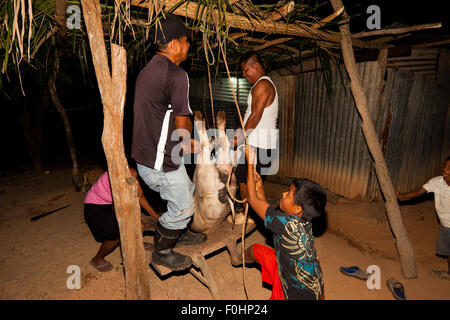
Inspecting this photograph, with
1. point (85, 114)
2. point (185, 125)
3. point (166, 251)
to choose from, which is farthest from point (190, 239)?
point (85, 114)

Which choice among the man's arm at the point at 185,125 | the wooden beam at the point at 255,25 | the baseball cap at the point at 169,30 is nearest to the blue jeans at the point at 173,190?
the man's arm at the point at 185,125

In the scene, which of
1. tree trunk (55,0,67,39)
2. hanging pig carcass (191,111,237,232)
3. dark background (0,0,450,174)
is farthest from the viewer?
dark background (0,0,450,174)

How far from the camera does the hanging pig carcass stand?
2.57 meters

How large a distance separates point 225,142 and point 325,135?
113 inches

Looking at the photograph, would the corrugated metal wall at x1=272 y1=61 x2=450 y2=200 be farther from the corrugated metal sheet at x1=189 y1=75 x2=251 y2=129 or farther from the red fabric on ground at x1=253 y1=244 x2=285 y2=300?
the red fabric on ground at x1=253 y1=244 x2=285 y2=300

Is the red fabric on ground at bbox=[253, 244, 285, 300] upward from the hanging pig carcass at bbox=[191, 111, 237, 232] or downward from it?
downward

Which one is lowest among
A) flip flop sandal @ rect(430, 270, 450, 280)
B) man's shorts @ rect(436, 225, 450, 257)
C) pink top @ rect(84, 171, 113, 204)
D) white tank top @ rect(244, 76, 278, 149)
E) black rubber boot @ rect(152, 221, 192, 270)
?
flip flop sandal @ rect(430, 270, 450, 280)

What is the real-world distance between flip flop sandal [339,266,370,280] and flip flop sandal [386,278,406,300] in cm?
24

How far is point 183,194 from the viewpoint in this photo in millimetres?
2178

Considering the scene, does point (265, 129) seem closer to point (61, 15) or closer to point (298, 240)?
point (298, 240)

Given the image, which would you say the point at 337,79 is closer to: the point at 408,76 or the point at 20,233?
the point at 408,76

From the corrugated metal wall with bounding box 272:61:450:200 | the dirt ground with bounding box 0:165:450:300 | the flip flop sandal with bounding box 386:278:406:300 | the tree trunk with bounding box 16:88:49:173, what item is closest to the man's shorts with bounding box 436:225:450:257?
the dirt ground with bounding box 0:165:450:300

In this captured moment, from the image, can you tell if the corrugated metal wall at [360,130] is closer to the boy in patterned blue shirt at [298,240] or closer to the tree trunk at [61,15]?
the boy in patterned blue shirt at [298,240]
